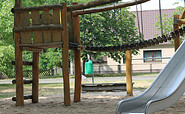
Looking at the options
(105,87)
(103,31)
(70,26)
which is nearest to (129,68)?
(105,87)

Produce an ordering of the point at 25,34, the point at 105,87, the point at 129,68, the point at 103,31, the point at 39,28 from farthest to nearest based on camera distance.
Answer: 1. the point at 103,31
2. the point at 105,87
3. the point at 129,68
4. the point at 25,34
5. the point at 39,28

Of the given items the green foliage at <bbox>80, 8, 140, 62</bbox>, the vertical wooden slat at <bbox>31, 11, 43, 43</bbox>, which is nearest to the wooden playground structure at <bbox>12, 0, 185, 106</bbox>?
the vertical wooden slat at <bbox>31, 11, 43, 43</bbox>

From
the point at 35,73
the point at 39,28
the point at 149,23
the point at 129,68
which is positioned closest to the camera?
the point at 39,28

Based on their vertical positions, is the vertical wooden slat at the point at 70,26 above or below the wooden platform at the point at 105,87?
above

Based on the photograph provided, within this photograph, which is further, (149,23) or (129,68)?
(149,23)

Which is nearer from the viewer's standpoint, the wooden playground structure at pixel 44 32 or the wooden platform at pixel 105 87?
the wooden playground structure at pixel 44 32

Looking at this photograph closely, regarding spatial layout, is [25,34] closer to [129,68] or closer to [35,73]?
[35,73]

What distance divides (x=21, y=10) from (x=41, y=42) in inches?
38.0

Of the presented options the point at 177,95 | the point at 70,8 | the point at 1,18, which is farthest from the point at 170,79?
the point at 1,18

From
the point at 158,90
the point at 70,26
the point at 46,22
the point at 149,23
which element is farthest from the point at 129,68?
the point at 149,23

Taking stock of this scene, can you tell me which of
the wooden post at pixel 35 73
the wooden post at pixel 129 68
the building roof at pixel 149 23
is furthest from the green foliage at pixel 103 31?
the wooden post at pixel 35 73

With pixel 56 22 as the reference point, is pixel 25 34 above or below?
below

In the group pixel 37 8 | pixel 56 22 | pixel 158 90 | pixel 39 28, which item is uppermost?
A: pixel 37 8

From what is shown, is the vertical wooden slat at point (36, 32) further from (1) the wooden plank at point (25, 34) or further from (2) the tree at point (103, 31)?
(2) the tree at point (103, 31)
